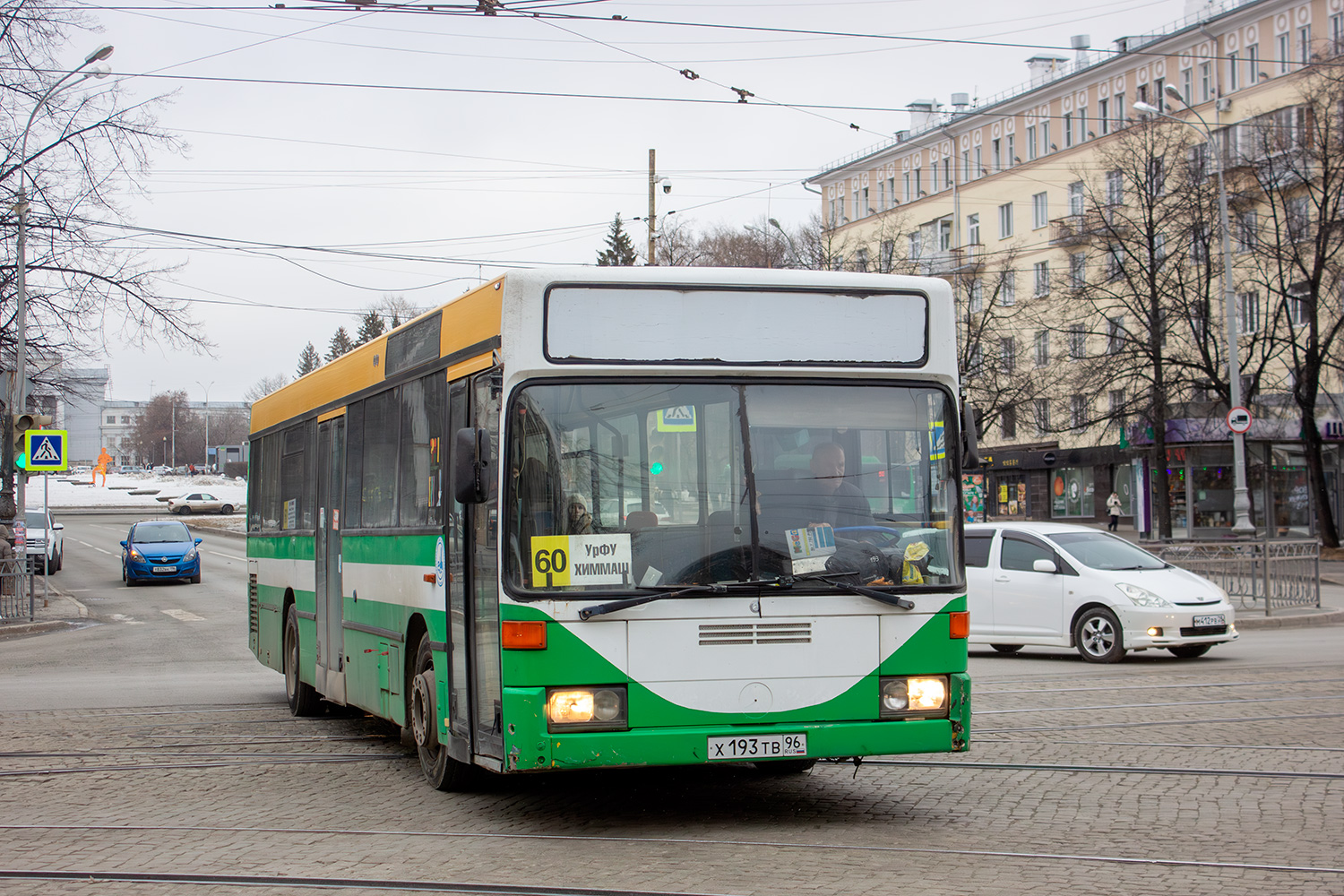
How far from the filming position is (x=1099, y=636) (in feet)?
51.9

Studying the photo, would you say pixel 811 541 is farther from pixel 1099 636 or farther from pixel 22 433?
pixel 22 433

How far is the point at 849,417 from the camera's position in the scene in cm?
705

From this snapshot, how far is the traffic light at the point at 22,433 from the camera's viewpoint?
24.7m

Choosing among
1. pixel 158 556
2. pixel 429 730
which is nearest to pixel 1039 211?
pixel 158 556

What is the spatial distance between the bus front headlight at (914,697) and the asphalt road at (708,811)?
550 millimetres

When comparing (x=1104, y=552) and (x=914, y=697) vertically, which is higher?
(x=1104, y=552)

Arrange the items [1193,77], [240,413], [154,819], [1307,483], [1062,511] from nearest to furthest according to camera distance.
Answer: [154,819]
[1307,483]
[1193,77]
[1062,511]
[240,413]

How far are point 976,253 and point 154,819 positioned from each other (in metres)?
59.9

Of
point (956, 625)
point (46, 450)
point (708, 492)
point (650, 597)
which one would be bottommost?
point (956, 625)

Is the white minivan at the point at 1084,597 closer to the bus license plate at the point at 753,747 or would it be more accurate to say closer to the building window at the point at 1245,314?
the bus license plate at the point at 753,747

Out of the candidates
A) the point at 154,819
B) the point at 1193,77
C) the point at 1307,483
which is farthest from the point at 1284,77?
the point at 154,819

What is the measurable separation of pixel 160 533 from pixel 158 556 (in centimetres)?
145

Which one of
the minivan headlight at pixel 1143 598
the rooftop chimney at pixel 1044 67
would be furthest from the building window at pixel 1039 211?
the minivan headlight at pixel 1143 598

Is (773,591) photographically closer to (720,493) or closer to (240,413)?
(720,493)
